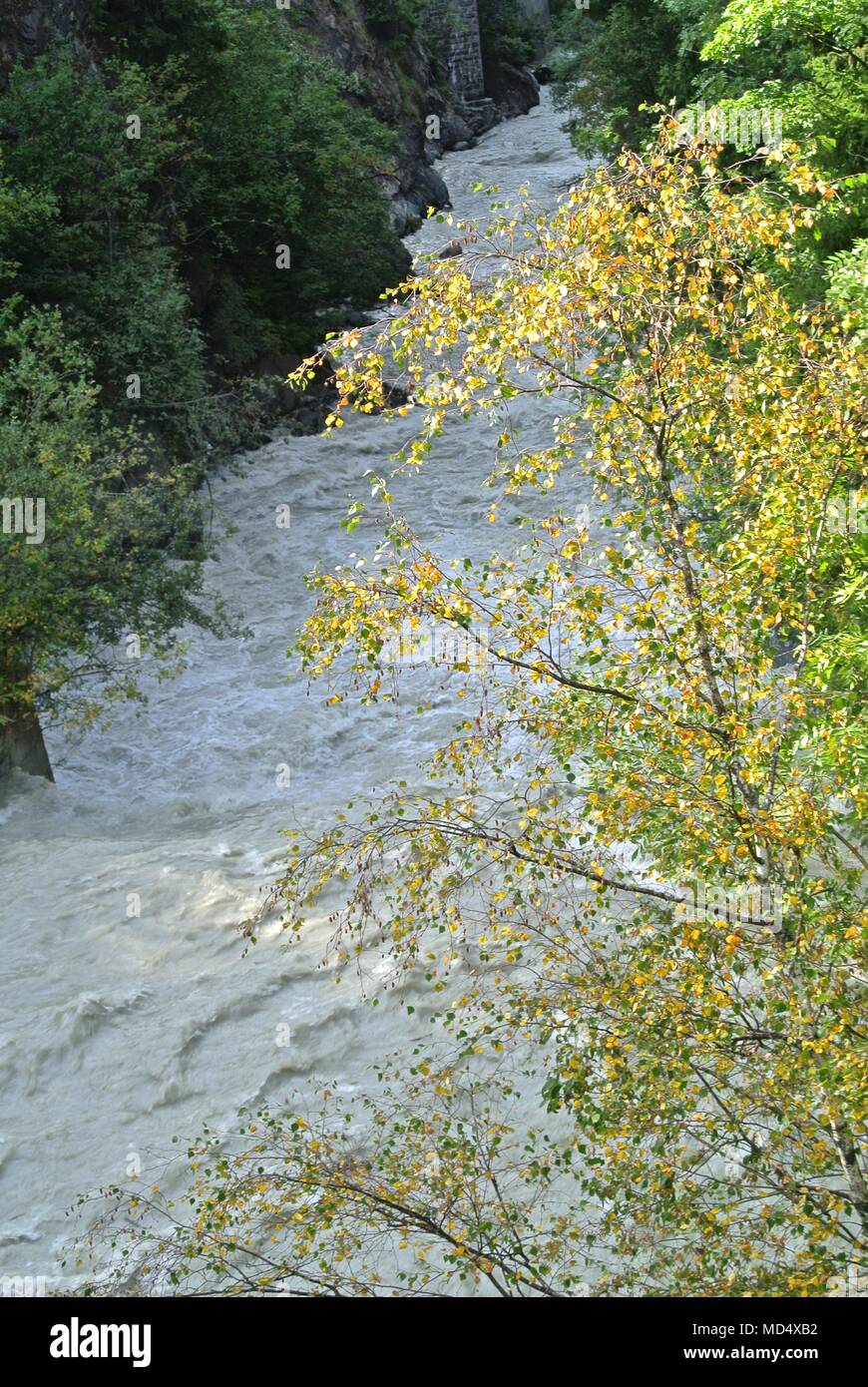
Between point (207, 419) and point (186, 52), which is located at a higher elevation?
point (186, 52)

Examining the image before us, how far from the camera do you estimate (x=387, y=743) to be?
18.9m

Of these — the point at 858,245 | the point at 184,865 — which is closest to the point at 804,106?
the point at 858,245

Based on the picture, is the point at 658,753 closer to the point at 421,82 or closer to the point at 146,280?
the point at 146,280

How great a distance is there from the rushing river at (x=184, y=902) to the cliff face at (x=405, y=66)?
892cm

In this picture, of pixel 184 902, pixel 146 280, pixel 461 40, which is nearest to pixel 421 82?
pixel 461 40

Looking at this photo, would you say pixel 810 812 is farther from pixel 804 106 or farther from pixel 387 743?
pixel 387 743

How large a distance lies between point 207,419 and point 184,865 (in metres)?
10.9

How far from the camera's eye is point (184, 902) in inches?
583

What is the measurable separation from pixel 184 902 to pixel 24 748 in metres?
4.10

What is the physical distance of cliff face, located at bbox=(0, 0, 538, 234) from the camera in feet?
81.6

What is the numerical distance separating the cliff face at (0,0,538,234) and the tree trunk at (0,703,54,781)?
1233cm

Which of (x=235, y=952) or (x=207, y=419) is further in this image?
(x=207, y=419)

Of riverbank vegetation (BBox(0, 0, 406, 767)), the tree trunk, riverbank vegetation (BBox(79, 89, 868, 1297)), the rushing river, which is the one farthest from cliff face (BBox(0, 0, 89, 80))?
riverbank vegetation (BBox(79, 89, 868, 1297))
